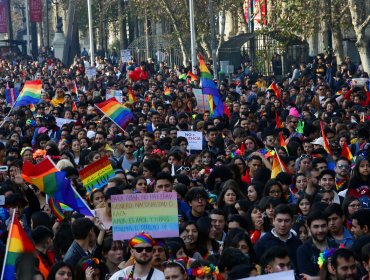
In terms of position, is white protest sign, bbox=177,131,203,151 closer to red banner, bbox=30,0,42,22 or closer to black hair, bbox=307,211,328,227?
black hair, bbox=307,211,328,227

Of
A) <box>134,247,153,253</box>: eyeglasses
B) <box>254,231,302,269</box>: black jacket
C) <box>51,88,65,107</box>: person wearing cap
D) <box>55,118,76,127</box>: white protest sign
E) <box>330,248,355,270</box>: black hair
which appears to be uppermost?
<box>134,247,153,253</box>: eyeglasses

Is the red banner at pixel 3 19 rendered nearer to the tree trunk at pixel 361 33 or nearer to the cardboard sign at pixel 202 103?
the tree trunk at pixel 361 33

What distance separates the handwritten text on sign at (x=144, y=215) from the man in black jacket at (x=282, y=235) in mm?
772

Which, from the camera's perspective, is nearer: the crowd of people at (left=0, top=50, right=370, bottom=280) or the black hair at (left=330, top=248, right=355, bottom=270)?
the black hair at (left=330, top=248, right=355, bottom=270)

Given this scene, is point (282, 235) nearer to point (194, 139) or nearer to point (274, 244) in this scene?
point (274, 244)

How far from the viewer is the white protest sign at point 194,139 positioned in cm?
1866

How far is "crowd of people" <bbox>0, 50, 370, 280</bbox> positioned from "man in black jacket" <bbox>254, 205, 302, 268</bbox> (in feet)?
0.04

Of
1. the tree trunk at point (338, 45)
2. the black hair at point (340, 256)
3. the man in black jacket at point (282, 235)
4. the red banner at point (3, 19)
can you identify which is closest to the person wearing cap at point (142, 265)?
the black hair at point (340, 256)

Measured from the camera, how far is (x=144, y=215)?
34.8 ft

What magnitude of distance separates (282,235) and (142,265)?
1920mm

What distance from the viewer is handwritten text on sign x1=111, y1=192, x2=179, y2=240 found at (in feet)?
34.5

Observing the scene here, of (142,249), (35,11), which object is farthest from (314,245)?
(35,11)

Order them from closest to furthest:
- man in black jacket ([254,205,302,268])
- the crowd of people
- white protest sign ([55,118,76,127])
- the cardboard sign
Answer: the crowd of people < man in black jacket ([254,205,302,268]) < white protest sign ([55,118,76,127]) < the cardboard sign

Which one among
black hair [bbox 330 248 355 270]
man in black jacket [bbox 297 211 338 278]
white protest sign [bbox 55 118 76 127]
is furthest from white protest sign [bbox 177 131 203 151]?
black hair [bbox 330 248 355 270]
